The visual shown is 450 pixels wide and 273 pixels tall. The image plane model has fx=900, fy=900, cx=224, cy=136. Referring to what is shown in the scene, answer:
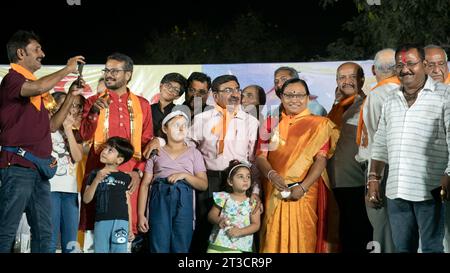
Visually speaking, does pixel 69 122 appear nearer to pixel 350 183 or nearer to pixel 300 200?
pixel 300 200

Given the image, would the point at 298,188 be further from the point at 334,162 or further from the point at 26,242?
the point at 26,242

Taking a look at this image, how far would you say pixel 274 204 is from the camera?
23.8 feet

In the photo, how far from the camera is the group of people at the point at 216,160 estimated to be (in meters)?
6.59

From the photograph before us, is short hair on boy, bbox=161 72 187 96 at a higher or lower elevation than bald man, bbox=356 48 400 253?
higher

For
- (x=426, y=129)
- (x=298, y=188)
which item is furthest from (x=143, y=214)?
(x=426, y=129)

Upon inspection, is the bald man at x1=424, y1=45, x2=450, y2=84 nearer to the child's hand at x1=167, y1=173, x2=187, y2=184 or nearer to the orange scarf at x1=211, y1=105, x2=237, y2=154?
the orange scarf at x1=211, y1=105, x2=237, y2=154

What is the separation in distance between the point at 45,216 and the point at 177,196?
116 centimetres

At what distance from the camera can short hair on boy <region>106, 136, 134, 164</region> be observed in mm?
7348

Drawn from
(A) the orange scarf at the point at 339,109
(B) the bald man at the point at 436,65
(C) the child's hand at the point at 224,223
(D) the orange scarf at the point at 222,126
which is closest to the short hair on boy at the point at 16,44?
(D) the orange scarf at the point at 222,126

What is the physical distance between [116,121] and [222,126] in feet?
2.93

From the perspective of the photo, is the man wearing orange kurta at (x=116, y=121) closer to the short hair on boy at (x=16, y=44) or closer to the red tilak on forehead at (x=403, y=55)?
the short hair on boy at (x=16, y=44)

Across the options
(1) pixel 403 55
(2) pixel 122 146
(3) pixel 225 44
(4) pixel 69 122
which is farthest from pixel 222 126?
A: (3) pixel 225 44

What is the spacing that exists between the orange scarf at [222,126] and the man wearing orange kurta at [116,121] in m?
0.56

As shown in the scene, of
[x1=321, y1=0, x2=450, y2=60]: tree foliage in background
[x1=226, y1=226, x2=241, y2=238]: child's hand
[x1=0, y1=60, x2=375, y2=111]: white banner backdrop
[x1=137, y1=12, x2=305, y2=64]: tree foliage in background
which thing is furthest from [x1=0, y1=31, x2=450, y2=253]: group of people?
[x1=137, y1=12, x2=305, y2=64]: tree foliage in background
